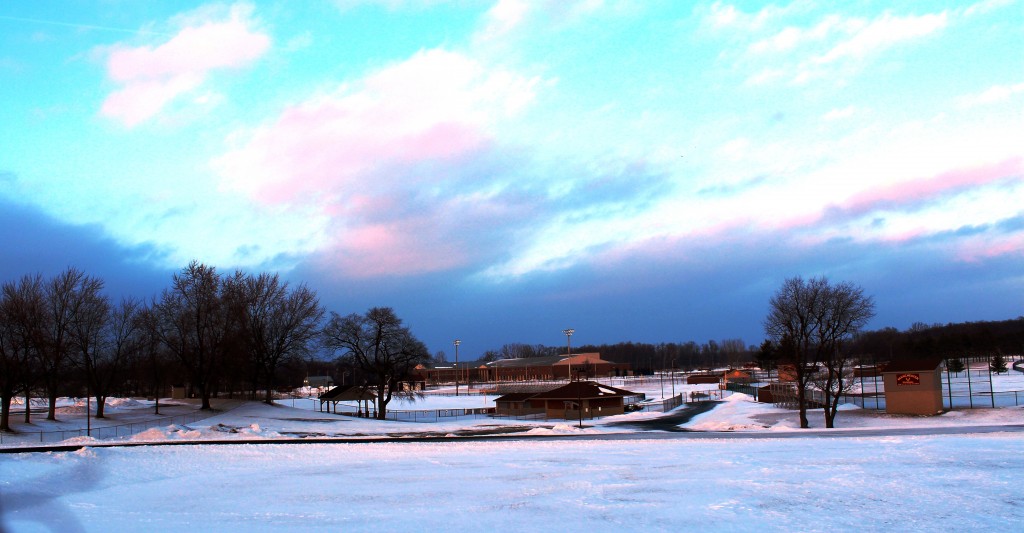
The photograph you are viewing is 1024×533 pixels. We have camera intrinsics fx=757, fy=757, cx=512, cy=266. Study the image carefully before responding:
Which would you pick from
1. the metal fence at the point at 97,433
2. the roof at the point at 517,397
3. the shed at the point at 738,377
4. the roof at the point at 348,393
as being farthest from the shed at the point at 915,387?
the shed at the point at 738,377

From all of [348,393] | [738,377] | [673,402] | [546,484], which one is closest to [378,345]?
[348,393]

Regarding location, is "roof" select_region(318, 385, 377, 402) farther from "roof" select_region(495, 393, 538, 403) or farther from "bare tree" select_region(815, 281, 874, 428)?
"bare tree" select_region(815, 281, 874, 428)

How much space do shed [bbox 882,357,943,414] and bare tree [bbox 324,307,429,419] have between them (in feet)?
131

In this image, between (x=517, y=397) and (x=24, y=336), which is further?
(x=517, y=397)

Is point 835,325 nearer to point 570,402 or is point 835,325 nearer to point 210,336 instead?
point 570,402

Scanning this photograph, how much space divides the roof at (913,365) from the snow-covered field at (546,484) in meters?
10.3

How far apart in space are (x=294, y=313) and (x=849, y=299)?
163 ft

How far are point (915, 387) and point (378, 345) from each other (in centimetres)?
4518

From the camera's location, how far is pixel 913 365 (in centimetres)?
5484

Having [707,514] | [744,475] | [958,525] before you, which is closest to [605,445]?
[744,475]

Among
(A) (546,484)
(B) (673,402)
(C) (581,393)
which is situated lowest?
(B) (673,402)

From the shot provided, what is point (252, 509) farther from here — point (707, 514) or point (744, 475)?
point (744, 475)

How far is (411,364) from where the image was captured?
241ft

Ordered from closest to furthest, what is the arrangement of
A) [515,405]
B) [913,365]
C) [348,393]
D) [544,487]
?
[544,487]
[913,365]
[348,393]
[515,405]
